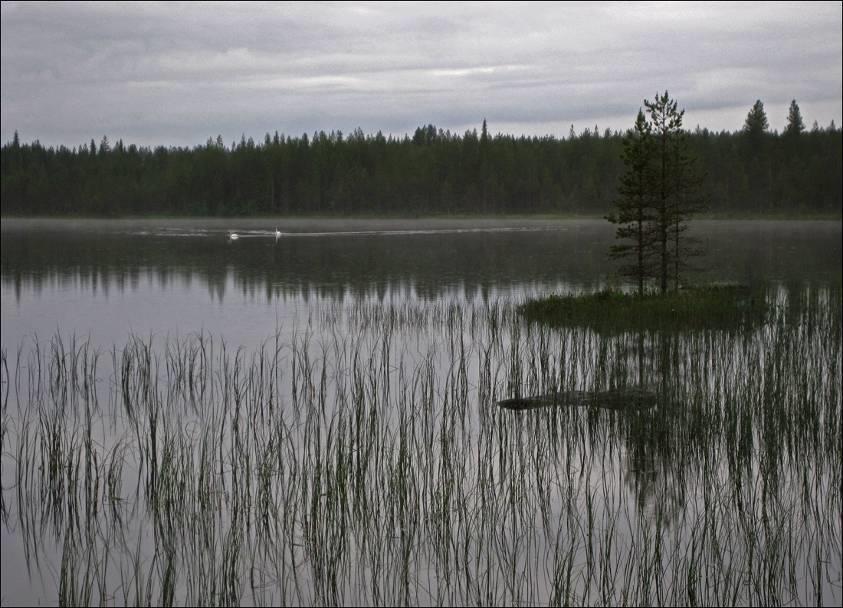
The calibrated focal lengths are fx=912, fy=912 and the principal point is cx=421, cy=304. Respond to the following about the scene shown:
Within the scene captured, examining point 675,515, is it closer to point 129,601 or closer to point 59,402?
point 129,601

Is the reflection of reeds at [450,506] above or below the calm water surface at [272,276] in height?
below

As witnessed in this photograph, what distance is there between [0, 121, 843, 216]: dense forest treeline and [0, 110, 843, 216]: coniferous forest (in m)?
0.16

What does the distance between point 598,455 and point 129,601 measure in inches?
195

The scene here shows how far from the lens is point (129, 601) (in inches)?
248

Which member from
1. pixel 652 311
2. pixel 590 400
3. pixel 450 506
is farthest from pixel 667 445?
pixel 652 311

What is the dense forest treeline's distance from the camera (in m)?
112

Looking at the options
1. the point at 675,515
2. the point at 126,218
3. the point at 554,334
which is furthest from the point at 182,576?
the point at 126,218

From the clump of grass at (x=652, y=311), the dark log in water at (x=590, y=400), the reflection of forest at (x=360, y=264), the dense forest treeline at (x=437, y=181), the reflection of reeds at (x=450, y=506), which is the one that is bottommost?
the reflection of reeds at (x=450, y=506)

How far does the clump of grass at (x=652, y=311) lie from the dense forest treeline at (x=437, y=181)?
294 feet

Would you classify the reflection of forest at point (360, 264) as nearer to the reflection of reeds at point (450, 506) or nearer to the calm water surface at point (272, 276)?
the calm water surface at point (272, 276)

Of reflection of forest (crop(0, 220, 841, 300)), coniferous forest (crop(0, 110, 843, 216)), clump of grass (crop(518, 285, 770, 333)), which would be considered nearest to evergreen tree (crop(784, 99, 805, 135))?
coniferous forest (crop(0, 110, 843, 216))

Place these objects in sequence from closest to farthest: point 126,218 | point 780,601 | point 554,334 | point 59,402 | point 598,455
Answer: point 780,601 → point 598,455 → point 59,402 → point 554,334 → point 126,218

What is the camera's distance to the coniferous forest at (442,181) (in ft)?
368

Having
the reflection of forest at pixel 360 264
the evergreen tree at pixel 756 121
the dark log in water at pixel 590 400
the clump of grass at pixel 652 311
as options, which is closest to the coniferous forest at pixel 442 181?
the evergreen tree at pixel 756 121
